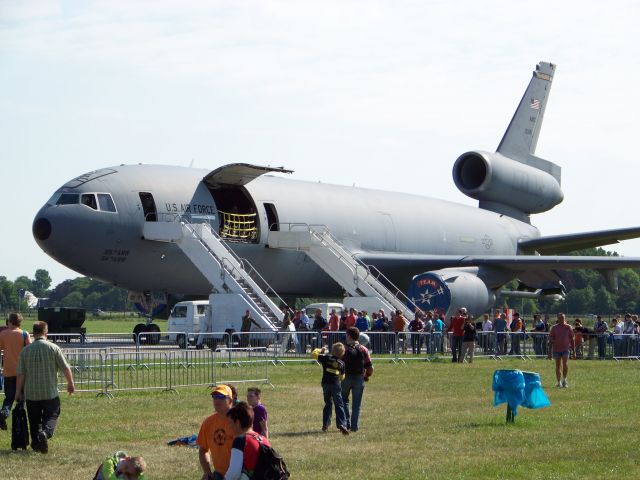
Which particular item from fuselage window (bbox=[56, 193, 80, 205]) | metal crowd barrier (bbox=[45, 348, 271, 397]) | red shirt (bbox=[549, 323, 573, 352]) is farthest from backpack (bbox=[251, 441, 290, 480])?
fuselage window (bbox=[56, 193, 80, 205])

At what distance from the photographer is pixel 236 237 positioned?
120 ft

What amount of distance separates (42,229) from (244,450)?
25464 mm

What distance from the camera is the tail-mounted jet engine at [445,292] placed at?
38.4m

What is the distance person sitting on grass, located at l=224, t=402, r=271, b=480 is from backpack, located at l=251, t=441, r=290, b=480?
1.2 inches

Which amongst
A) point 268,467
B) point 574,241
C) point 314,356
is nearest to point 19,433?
point 314,356

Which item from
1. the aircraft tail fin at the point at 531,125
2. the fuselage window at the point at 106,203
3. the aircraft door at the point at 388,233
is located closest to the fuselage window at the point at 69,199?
the fuselage window at the point at 106,203

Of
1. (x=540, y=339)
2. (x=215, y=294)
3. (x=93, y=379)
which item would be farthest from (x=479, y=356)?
(x=93, y=379)

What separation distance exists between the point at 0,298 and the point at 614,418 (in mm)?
169245

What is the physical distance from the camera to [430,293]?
127 ft

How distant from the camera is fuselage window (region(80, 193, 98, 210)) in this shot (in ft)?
108

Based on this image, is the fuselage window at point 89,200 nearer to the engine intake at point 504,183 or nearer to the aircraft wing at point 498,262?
the aircraft wing at point 498,262

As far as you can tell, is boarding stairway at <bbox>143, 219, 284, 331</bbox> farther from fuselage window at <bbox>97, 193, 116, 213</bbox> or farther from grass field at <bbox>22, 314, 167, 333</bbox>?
grass field at <bbox>22, 314, 167, 333</bbox>

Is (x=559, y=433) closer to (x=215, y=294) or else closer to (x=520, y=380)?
(x=520, y=380)

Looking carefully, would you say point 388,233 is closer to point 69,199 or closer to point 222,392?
point 69,199
